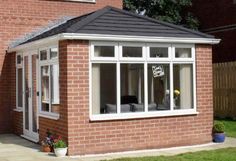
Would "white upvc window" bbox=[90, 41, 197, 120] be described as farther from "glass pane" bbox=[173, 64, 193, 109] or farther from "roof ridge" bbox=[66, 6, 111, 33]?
"roof ridge" bbox=[66, 6, 111, 33]

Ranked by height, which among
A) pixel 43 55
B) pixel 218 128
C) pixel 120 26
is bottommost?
pixel 218 128

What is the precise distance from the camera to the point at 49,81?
1242cm

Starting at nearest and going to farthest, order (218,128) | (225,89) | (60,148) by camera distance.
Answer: (60,148)
(218,128)
(225,89)

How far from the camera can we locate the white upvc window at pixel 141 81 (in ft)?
38.2

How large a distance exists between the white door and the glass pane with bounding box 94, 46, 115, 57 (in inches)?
108

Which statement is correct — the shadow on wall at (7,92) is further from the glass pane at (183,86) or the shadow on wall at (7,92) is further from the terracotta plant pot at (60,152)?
the glass pane at (183,86)

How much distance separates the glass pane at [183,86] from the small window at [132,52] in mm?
1204

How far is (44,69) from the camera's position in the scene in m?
12.8

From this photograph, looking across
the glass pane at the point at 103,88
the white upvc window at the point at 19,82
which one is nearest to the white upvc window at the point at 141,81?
the glass pane at the point at 103,88

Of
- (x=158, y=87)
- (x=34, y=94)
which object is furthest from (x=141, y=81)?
(x=34, y=94)

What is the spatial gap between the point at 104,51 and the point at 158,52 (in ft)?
5.18

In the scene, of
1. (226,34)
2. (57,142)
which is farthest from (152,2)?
(57,142)

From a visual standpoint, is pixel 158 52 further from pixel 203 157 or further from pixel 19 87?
pixel 19 87

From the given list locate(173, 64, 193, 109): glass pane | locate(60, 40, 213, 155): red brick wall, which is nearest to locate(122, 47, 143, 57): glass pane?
locate(60, 40, 213, 155): red brick wall
